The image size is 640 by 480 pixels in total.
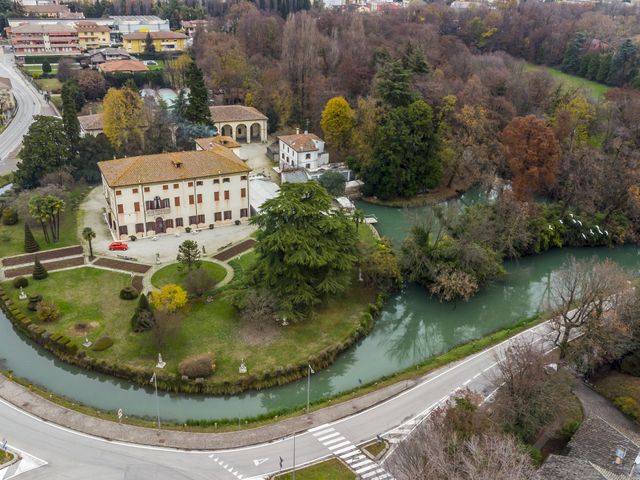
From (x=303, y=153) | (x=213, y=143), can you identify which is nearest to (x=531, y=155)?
(x=303, y=153)

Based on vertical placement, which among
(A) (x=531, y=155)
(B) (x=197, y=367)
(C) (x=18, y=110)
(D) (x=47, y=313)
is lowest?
(B) (x=197, y=367)

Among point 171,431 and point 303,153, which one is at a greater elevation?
point 303,153

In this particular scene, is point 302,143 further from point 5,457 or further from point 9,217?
point 5,457

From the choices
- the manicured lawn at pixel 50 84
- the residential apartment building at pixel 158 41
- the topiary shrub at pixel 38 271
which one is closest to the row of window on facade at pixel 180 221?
the topiary shrub at pixel 38 271

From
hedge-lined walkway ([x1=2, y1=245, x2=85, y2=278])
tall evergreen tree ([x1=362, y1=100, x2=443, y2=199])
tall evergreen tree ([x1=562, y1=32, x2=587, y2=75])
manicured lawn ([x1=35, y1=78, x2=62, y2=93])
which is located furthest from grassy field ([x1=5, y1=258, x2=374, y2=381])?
tall evergreen tree ([x1=562, y1=32, x2=587, y2=75])

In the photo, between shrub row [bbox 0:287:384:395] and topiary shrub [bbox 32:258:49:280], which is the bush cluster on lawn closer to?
shrub row [bbox 0:287:384:395]

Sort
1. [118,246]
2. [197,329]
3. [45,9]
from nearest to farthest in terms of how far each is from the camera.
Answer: [197,329]
[118,246]
[45,9]

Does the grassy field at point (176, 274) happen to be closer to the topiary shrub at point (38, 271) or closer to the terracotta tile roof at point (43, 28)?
the topiary shrub at point (38, 271)
